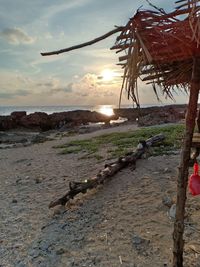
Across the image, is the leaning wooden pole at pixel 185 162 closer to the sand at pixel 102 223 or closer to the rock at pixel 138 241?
the sand at pixel 102 223

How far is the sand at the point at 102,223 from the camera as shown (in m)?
5.64

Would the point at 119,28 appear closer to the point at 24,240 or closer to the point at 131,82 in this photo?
the point at 131,82

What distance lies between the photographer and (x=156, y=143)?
1245 centimetres

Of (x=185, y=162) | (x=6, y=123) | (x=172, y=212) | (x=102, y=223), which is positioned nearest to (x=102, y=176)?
(x=102, y=223)

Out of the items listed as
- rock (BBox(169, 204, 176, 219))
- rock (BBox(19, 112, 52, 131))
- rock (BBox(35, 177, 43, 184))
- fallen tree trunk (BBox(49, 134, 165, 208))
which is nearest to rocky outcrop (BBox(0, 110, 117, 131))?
rock (BBox(19, 112, 52, 131))

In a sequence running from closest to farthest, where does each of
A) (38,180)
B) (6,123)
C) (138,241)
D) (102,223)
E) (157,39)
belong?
(157,39)
(138,241)
(102,223)
(38,180)
(6,123)

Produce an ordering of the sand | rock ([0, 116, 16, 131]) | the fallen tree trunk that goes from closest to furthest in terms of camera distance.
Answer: the sand
the fallen tree trunk
rock ([0, 116, 16, 131])

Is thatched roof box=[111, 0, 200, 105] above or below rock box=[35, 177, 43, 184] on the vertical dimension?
above

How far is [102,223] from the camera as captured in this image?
679cm

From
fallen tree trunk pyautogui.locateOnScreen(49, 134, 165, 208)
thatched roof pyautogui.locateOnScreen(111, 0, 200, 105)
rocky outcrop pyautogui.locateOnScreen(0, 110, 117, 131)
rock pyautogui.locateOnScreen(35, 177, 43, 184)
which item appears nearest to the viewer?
thatched roof pyautogui.locateOnScreen(111, 0, 200, 105)

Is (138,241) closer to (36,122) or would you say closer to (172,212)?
(172,212)

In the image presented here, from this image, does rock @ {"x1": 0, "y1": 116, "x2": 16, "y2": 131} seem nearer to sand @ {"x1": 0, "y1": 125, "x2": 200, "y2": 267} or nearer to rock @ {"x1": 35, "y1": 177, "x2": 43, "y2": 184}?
rock @ {"x1": 35, "y1": 177, "x2": 43, "y2": 184}

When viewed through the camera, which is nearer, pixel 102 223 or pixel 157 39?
pixel 157 39

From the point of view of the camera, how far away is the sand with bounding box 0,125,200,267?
564 cm
